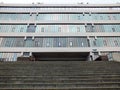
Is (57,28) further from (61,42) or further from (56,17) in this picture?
(61,42)

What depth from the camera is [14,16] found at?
22984 mm

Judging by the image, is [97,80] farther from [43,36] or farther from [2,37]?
[2,37]

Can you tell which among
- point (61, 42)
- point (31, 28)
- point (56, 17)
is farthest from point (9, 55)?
point (56, 17)

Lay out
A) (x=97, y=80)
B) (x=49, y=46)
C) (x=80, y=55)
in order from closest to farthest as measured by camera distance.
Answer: (x=97, y=80) < (x=49, y=46) < (x=80, y=55)

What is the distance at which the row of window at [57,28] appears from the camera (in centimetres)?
2166

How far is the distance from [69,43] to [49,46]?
2.40 meters

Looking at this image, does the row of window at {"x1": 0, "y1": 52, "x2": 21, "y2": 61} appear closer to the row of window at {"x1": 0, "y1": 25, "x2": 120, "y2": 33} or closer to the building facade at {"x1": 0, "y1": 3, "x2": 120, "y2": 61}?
the building facade at {"x1": 0, "y1": 3, "x2": 120, "y2": 61}

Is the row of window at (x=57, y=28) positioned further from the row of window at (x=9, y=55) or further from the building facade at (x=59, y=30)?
the row of window at (x=9, y=55)

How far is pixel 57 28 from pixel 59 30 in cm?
43

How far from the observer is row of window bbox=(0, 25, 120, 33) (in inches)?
853

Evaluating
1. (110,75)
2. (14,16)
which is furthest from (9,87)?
(14,16)

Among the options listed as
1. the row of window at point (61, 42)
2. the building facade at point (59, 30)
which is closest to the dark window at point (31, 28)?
the building facade at point (59, 30)

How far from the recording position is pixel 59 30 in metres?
21.7

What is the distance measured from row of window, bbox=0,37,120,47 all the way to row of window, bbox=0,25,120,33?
123cm
